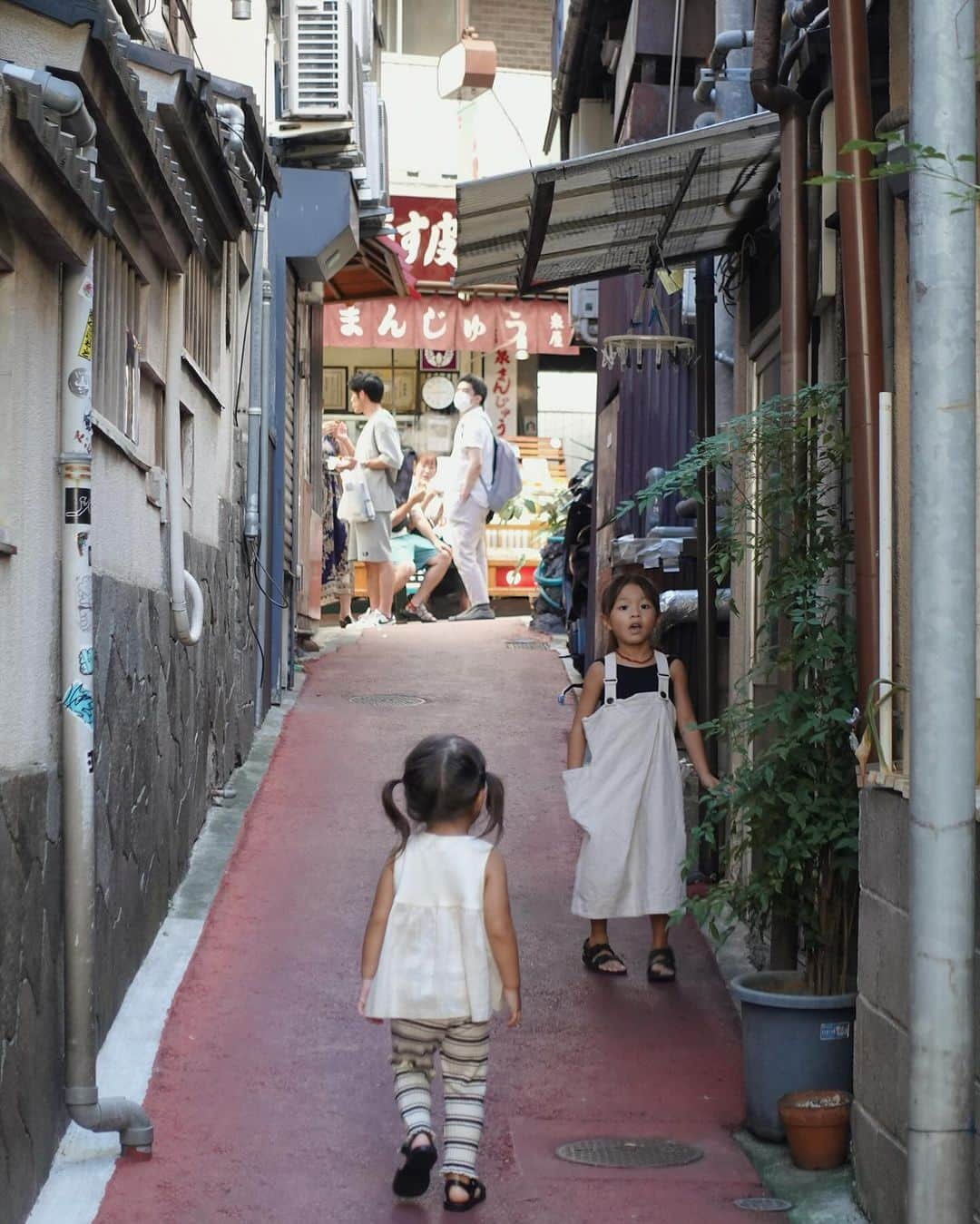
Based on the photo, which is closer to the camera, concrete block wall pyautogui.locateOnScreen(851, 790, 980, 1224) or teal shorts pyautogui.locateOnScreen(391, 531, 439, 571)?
concrete block wall pyautogui.locateOnScreen(851, 790, 980, 1224)

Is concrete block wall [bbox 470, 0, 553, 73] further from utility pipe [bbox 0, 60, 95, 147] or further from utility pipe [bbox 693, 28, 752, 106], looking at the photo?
utility pipe [bbox 0, 60, 95, 147]

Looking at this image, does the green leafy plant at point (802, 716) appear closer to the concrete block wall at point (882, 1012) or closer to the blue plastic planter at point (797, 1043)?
the blue plastic planter at point (797, 1043)

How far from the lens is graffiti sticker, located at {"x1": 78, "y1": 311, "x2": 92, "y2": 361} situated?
5.34 metres

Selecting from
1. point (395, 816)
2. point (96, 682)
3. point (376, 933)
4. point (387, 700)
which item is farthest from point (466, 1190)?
point (387, 700)

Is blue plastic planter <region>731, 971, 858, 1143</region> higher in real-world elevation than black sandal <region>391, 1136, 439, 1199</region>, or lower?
higher

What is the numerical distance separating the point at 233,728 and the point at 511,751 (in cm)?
221

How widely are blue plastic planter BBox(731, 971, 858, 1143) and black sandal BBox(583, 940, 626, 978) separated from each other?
6.71ft

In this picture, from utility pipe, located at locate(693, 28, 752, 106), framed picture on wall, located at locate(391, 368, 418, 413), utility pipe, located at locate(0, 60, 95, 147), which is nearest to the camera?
utility pipe, located at locate(0, 60, 95, 147)

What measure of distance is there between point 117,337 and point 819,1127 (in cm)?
427

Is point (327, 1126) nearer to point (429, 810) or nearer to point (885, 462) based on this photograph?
point (429, 810)

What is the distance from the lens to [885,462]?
515 cm

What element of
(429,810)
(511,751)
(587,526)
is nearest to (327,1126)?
(429,810)

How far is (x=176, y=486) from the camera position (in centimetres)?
807

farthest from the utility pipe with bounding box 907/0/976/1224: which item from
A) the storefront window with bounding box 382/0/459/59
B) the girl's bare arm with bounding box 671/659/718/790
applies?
the storefront window with bounding box 382/0/459/59
